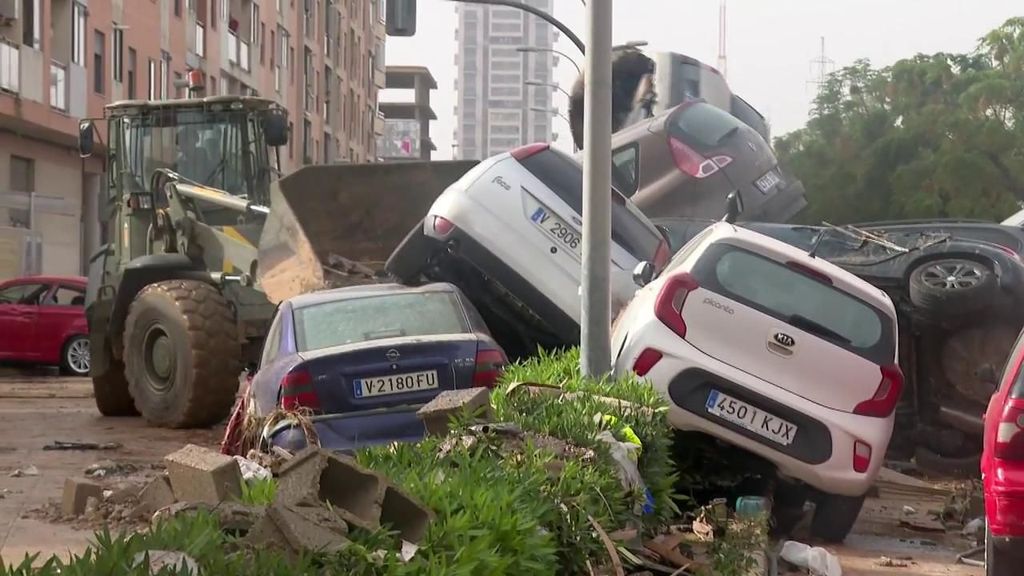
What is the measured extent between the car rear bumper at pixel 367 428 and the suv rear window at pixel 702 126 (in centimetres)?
834

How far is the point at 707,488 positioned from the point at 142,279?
815 cm

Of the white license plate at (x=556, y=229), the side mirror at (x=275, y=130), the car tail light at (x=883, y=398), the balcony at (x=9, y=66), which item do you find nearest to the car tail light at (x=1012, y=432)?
the car tail light at (x=883, y=398)

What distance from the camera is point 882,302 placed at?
9.77 metres

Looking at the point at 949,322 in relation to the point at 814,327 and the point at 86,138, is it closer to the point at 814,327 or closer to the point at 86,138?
the point at 814,327

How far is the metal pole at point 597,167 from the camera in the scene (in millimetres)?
10102

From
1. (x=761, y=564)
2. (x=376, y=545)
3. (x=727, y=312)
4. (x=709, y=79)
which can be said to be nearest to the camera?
A: (x=376, y=545)

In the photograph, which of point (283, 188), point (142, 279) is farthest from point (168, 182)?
point (283, 188)

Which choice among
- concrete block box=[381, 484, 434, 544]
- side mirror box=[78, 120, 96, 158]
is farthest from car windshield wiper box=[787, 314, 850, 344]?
side mirror box=[78, 120, 96, 158]

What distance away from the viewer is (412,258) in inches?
492

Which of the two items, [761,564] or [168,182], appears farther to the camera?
[168,182]

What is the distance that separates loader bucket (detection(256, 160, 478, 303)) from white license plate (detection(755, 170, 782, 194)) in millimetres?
4003

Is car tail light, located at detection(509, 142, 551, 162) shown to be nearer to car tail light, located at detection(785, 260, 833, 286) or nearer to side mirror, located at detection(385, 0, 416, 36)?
car tail light, located at detection(785, 260, 833, 286)

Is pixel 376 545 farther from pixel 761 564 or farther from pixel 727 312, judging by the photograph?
pixel 727 312

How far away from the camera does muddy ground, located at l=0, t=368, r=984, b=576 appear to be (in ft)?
28.6
